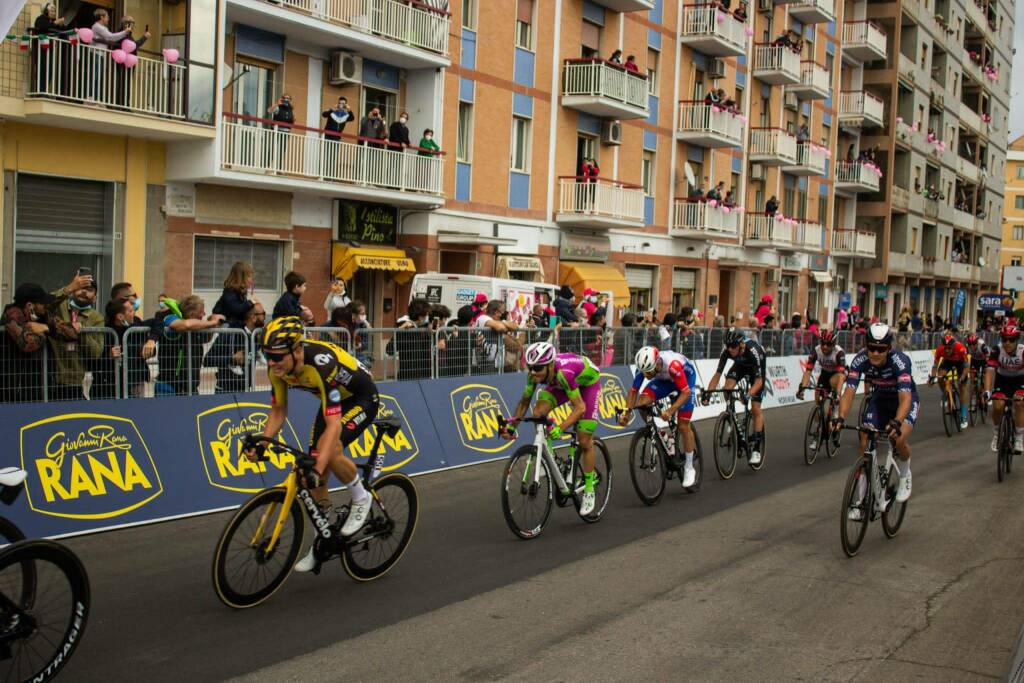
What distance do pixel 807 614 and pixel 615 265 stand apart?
26.2 metres

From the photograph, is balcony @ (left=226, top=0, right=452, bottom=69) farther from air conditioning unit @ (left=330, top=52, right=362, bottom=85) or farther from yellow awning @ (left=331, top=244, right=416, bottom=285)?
yellow awning @ (left=331, top=244, right=416, bottom=285)

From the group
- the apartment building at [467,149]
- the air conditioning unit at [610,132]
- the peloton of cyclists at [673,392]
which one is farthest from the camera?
the air conditioning unit at [610,132]

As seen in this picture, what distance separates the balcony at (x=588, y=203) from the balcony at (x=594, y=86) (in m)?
2.10

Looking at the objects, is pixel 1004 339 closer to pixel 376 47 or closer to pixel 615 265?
pixel 376 47

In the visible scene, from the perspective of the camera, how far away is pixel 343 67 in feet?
74.7

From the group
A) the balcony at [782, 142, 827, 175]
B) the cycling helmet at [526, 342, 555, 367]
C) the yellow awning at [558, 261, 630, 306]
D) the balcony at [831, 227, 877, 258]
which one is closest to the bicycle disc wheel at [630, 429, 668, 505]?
the cycling helmet at [526, 342, 555, 367]

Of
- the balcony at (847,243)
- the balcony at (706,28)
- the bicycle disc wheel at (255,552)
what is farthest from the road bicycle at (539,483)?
the balcony at (847,243)

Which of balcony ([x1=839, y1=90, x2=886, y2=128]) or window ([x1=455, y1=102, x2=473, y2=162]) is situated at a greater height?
balcony ([x1=839, y1=90, x2=886, y2=128])

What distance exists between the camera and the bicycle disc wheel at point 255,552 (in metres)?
6.77

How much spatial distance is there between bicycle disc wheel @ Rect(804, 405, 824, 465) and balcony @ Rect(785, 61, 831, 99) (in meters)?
31.8

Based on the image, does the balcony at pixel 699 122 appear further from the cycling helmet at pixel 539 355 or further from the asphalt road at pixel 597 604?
the cycling helmet at pixel 539 355

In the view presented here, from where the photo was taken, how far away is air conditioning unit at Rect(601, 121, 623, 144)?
31.9m

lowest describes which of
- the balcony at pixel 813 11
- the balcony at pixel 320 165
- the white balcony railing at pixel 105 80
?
the balcony at pixel 320 165

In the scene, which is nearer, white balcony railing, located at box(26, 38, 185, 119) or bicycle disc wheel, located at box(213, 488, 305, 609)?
bicycle disc wheel, located at box(213, 488, 305, 609)
